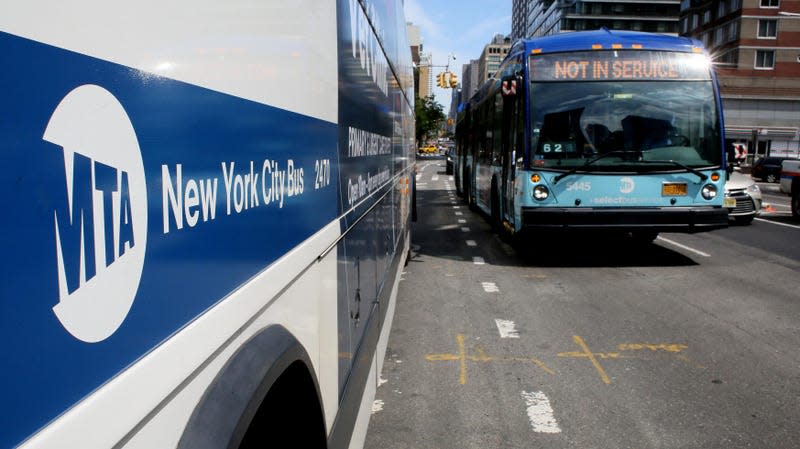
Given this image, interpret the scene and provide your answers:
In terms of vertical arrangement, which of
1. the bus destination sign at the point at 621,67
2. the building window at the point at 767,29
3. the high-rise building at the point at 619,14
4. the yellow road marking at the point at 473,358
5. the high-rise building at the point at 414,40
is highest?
the high-rise building at the point at 619,14

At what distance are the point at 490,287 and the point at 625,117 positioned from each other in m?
3.11

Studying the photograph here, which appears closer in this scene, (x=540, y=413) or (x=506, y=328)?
(x=540, y=413)

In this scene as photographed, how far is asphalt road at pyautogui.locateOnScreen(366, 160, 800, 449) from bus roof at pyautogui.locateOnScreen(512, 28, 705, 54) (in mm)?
3078

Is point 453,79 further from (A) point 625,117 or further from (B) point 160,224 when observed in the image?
(B) point 160,224

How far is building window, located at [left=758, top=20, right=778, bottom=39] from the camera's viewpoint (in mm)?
63719

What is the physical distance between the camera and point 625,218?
9.09 meters

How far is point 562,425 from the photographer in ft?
13.6

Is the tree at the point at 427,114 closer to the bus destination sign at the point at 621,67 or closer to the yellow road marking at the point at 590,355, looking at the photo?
the bus destination sign at the point at 621,67

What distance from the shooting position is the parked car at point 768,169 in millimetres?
36562

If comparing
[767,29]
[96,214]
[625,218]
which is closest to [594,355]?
[625,218]

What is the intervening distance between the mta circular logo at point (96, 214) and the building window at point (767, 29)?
244 feet

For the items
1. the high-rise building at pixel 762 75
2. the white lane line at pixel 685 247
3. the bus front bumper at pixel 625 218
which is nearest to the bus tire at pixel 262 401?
the bus front bumper at pixel 625 218

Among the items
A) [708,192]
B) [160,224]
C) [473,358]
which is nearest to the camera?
[160,224]

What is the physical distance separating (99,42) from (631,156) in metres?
8.89
